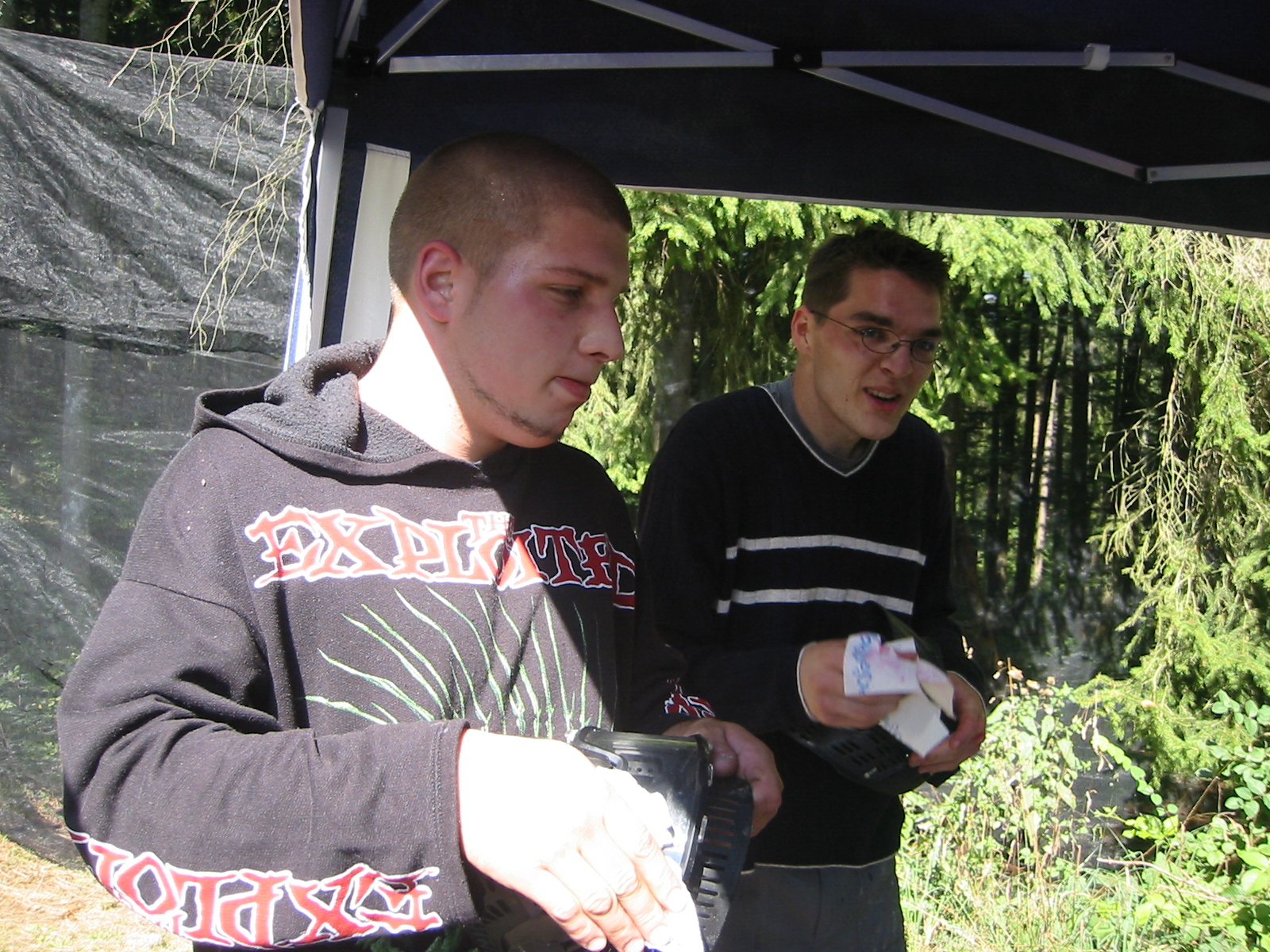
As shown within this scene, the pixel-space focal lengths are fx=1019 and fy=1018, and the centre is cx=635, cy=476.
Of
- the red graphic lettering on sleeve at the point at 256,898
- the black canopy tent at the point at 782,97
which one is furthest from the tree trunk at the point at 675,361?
the red graphic lettering on sleeve at the point at 256,898

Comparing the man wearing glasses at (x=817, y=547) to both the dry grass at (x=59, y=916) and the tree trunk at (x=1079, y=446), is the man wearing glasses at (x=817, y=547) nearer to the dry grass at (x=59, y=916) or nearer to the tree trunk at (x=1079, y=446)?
the dry grass at (x=59, y=916)

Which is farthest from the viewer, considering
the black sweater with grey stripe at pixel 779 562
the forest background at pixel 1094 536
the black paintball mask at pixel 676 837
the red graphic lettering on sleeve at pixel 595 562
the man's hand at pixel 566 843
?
the forest background at pixel 1094 536

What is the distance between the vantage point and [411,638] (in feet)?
4.15

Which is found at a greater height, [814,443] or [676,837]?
[814,443]

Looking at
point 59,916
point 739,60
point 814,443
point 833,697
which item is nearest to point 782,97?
point 739,60

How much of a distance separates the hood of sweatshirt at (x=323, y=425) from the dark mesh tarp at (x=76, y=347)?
126 inches

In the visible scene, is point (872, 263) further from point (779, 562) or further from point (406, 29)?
point (406, 29)

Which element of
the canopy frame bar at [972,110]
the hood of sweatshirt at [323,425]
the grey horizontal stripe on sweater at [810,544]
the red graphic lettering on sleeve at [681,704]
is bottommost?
the red graphic lettering on sleeve at [681,704]

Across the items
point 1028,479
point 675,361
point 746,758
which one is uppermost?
point 675,361

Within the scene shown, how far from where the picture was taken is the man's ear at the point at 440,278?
1381mm

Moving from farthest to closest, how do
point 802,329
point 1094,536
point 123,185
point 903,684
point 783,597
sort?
1. point 1094,536
2. point 123,185
3. point 802,329
4. point 783,597
5. point 903,684

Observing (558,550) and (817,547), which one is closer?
(558,550)

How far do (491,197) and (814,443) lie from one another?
1.13 meters

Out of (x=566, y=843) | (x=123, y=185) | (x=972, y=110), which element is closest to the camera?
(x=566, y=843)
